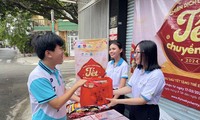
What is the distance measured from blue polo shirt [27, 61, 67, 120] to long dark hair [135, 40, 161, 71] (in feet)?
2.60

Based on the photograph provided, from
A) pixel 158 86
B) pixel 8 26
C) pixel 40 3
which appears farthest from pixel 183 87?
pixel 8 26

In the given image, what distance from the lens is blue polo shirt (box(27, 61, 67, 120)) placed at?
133 cm

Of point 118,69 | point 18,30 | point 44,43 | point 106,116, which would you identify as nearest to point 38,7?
point 118,69

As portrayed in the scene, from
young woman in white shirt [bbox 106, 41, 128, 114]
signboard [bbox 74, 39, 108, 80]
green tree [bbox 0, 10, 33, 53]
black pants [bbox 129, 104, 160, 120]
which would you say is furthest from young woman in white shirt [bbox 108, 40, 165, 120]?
green tree [bbox 0, 10, 33, 53]

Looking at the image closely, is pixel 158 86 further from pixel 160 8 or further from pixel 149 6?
pixel 149 6

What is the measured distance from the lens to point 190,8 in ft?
7.23

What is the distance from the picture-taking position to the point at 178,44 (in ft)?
7.78

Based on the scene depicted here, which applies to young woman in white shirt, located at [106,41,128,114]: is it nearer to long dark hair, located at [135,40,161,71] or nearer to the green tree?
long dark hair, located at [135,40,161,71]

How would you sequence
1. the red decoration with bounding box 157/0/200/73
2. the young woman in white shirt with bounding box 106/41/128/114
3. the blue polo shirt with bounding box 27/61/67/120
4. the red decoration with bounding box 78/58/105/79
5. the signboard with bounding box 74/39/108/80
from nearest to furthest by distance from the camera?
the blue polo shirt with bounding box 27/61/67/120 → the red decoration with bounding box 78/58/105/79 → the red decoration with bounding box 157/0/200/73 → the young woman in white shirt with bounding box 106/41/128/114 → the signboard with bounding box 74/39/108/80

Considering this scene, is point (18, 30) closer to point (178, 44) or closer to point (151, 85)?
point (178, 44)

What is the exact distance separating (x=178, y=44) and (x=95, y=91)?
52.2 inches

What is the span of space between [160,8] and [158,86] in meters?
1.50

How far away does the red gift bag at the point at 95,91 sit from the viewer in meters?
1.73

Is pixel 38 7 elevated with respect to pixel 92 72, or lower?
elevated
